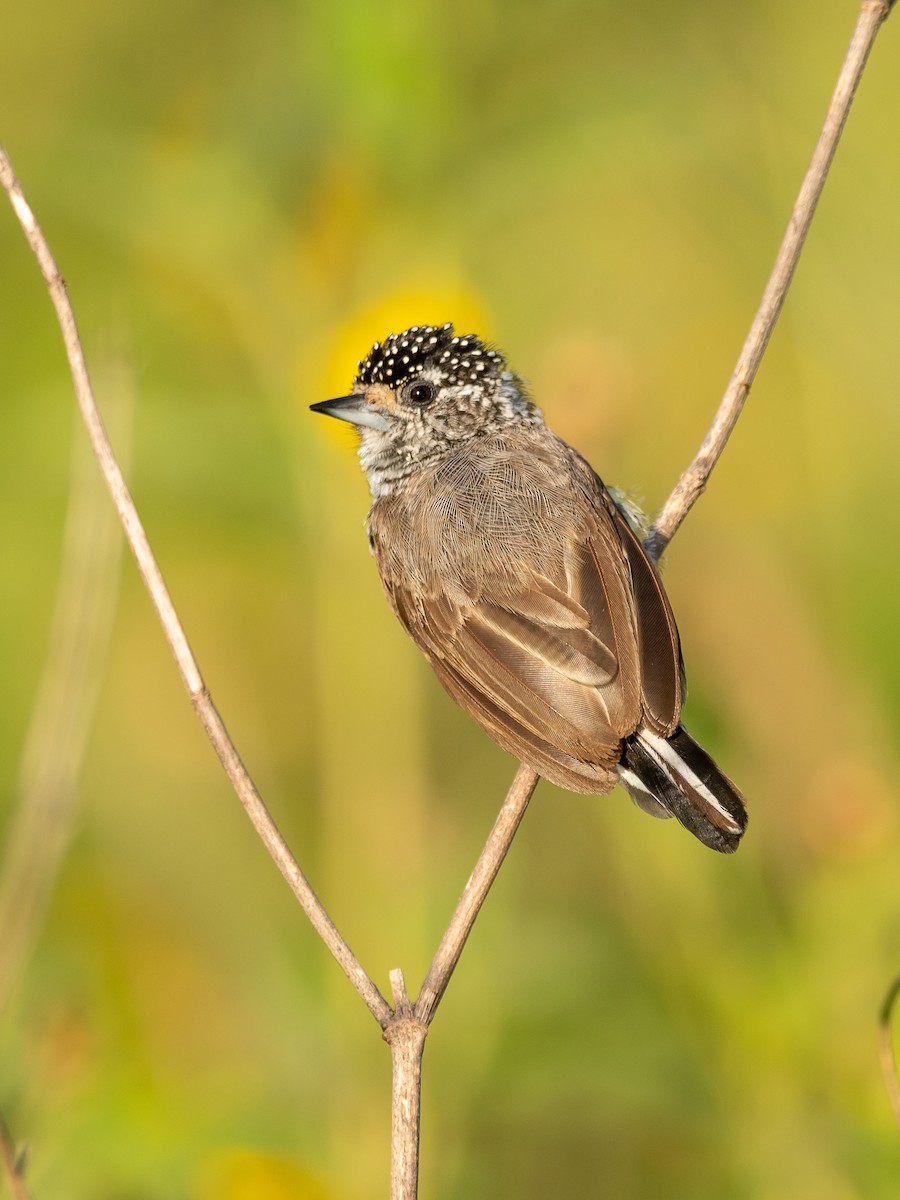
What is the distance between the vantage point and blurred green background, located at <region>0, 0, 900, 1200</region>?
3.81 metres

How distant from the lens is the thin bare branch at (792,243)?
11.2 feet

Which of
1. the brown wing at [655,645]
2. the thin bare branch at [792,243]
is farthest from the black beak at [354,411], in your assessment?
the thin bare branch at [792,243]

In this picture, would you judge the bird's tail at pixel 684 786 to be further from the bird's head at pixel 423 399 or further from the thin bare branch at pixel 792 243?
the bird's head at pixel 423 399

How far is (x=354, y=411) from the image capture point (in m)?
4.48

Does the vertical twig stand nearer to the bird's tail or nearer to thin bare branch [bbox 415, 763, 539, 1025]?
thin bare branch [bbox 415, 763, 539, 1025]

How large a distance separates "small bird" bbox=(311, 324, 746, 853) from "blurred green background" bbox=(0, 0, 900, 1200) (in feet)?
0.59

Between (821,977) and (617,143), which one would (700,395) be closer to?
(617,143)

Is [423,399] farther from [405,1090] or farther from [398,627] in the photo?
[405,1090]

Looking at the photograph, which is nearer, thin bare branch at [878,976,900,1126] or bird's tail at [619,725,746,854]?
thin bare branch at [878,976,900,1126]

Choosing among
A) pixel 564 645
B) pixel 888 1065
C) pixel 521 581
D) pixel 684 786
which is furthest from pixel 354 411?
pixel 888 1065

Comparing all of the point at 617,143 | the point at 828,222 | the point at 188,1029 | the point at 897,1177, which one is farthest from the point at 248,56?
the point at 897,1177

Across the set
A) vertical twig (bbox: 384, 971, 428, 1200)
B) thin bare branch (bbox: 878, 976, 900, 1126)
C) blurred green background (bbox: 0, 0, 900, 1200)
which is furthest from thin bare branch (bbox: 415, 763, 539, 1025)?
thin bare branch (bbox: 878, 976, 900, 1126)

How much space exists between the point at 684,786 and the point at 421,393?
1847 mm

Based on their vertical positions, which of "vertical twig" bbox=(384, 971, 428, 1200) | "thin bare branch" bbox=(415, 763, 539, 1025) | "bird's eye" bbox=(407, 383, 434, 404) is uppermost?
"bird's eye" bbox=(407, 383, 434, 404)
